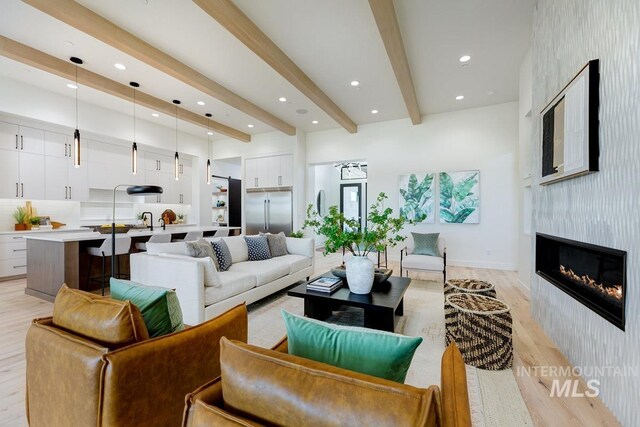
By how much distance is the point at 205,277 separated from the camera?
258 centimetres

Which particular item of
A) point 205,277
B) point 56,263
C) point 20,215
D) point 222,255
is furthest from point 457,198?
point 20,215

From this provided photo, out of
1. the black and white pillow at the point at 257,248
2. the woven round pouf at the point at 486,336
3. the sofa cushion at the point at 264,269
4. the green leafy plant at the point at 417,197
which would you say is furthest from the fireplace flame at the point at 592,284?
the green leafy plant at the point at 417,197

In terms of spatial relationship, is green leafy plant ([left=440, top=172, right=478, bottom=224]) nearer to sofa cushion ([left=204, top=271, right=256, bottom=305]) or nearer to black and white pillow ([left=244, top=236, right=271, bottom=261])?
black and white pillow ([left=244, top=236, right=271, bottom=261])

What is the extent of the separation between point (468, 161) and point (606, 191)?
420 centimetres

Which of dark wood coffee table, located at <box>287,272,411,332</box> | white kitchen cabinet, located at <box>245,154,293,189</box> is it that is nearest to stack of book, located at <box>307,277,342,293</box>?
dark wood coffee table, located at <box>287,272,411,332</box>

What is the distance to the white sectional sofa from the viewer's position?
250cm

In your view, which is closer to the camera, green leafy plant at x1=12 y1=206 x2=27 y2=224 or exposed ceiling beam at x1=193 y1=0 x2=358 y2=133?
exposed ceiling beam at x1=193 y1=0 x2=358 y2=133

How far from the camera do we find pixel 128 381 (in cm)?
90

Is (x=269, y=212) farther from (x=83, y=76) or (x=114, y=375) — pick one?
(x=114, y=375)

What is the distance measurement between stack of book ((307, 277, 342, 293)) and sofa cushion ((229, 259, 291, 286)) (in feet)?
2.45

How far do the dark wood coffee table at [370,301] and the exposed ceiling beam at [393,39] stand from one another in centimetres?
261

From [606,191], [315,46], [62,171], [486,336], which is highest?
[315,46]

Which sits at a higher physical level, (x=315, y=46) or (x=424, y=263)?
(x=315, y=46)

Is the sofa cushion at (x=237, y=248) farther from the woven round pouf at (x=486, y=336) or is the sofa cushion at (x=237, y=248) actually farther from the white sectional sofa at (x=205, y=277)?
the woven round pouf at (x=486, y=336)
